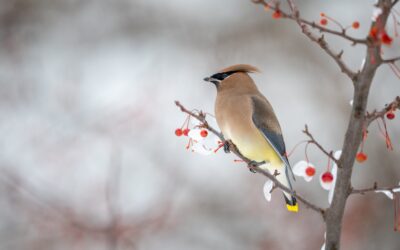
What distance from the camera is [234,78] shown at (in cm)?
388

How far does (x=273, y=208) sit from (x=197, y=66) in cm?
187

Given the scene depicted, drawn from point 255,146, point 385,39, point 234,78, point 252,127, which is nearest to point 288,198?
point 255,146

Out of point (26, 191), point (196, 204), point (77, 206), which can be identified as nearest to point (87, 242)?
point (77, 206)

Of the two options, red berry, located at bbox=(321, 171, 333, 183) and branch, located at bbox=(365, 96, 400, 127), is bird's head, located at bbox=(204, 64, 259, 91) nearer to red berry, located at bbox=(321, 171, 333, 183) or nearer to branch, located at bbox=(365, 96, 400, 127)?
red berry, located at bbox=(321, 171, 333, 183)

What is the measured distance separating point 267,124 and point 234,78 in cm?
40

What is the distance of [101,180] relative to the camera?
5.83m

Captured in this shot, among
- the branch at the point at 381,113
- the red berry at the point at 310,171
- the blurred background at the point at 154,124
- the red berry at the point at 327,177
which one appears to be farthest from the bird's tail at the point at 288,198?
the blurred background at the point at 154,124

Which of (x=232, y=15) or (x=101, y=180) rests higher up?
(x=232, y=15)

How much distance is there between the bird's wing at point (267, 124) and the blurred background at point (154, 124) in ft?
5.97

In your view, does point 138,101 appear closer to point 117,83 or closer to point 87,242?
point 117,83

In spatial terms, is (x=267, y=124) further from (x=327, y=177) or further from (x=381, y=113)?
(x=381, y=113)

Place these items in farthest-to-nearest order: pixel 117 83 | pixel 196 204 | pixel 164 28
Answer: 1. pixel 164 28
2. pixel 117 83
3. pixel 196 204

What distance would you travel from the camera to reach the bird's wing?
359cm

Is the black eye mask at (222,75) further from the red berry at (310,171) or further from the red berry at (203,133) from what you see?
the red berry at (310,171)
